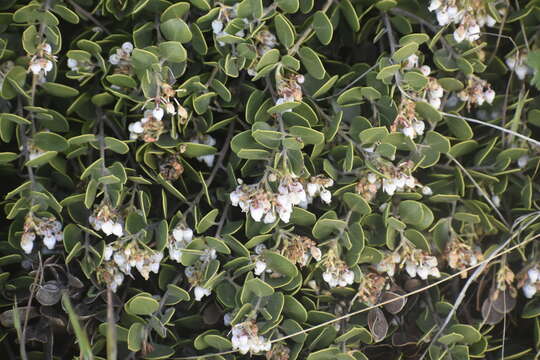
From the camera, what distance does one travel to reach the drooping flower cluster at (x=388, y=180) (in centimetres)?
170

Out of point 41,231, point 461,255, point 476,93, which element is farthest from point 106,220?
point 476,93

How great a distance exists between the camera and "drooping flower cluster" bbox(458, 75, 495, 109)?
6.12ft

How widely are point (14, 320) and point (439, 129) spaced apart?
50.2 inches

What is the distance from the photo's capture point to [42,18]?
1.65m

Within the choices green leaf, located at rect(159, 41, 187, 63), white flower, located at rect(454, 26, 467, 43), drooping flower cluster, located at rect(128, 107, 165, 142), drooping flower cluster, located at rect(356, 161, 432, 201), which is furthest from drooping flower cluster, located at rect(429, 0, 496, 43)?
drooping flower cluster, located at rect(128, 107, 165, 142)

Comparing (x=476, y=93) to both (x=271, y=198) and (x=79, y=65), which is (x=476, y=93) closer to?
(x=271, y=198)

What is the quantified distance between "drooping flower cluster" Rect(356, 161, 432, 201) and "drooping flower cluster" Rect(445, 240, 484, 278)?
0.24 m

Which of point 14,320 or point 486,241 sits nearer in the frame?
point 14,320

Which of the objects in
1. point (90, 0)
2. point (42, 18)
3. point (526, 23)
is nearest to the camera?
point (42, 18)

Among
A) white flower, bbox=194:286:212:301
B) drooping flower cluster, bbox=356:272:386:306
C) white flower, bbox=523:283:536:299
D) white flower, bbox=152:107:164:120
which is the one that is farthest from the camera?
white flower, bbox=523:283:536:299

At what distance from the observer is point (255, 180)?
5.97 ft

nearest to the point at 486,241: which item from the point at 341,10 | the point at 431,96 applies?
the point at 431,96

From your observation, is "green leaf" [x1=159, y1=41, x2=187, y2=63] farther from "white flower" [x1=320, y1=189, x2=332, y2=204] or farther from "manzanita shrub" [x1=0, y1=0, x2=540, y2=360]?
"white flower" [x1=320, y1=189, x2=332, y2=204]

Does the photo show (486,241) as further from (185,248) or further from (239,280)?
(185,248)
